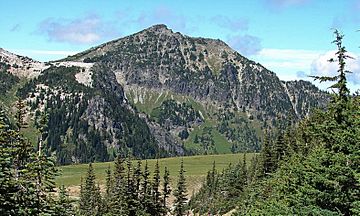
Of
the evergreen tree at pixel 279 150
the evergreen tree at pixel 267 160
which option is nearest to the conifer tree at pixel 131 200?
the evergreen tree at pixel 267 160

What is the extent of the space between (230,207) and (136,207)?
55003mm

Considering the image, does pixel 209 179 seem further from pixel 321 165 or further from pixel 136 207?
pixel 321 165

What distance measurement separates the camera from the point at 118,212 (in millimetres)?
55719

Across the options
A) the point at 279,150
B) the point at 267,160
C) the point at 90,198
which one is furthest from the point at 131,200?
the point at 90,198

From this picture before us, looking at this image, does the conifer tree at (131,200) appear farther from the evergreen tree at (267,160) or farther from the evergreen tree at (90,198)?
the evergreen tree at (267,160)

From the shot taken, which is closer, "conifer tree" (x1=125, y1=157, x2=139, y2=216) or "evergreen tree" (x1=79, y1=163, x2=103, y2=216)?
"conifer tree" (x1=125, y1=157, x2=139, y2=216)

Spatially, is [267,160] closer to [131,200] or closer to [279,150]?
[279,150]

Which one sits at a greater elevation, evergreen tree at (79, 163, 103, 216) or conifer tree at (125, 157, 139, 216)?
conifer tree at (125, 157, 139, 216)

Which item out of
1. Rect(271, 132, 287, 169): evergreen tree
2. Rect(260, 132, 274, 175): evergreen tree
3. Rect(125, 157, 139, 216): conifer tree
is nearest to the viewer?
Rect(125, 157, 139, 216): conifer tree

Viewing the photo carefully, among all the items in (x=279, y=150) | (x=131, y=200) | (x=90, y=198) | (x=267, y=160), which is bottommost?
(x=90, y=198)

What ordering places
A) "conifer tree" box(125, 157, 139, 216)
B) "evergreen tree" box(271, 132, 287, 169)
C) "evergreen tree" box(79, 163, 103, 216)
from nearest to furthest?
"conifer tree" box(125, 157, 139, 216) → "evergreen tree" box(271, 132, 287, 169) → "evergreen tree" box(79, 163, 103, 216)

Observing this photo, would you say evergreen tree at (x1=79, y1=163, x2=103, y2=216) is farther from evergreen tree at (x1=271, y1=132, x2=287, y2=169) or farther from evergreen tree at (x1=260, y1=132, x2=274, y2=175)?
evergreen tree at (x1=271, y1=132, x2=287, y2=169)

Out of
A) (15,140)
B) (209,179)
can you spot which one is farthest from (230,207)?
(15,140)

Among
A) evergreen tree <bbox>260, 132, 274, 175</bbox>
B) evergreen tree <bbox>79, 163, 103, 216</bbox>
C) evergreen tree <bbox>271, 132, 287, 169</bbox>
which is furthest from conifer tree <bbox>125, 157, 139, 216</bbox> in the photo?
evergreen tree <bbox>271, 132, 287, 169</bbox>
